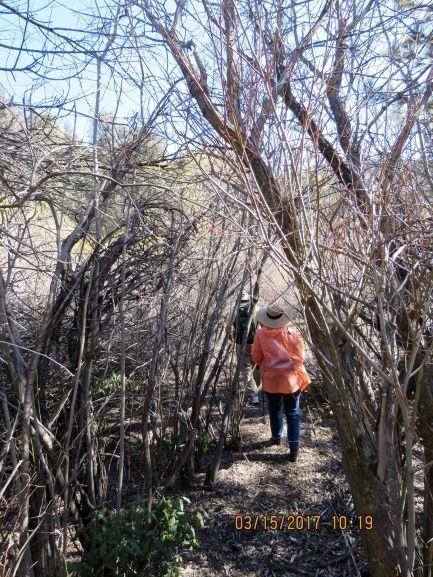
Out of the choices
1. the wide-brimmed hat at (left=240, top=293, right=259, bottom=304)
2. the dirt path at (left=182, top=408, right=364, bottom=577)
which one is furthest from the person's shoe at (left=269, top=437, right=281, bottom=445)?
the wide-brimmed hat at (left=240, top=293, right=259, bottom=304)

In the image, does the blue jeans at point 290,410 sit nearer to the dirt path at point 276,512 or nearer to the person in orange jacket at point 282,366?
the person in orange jacket at point 282,366

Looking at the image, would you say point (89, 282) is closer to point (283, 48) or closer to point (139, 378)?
point (139, 378)

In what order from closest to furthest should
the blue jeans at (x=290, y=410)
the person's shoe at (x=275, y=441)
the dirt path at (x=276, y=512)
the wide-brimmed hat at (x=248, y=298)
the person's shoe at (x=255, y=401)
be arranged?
1. the dirt path at (x=276, y=512)
2. the wide-brimmed hat at (x=248, y=298)
3. the blue jeans at (x=290, y=410)
4. the person's shoe at (x=275, y=441)
5. the person's shoe at (x=255, y=401)

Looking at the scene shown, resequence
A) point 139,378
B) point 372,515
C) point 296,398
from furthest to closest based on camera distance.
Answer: point 296,398 → point 139,378 → point 372,515

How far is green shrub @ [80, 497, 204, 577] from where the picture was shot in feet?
9.62

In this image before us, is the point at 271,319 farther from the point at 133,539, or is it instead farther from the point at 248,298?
the point at 133,539

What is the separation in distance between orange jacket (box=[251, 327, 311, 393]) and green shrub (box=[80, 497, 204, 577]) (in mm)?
1867

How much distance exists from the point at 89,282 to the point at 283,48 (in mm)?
1779

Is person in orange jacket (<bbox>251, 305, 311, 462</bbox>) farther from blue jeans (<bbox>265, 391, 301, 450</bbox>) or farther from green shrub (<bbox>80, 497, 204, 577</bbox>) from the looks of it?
green shrub (<bbox>80, 497, 204, 577</bbox>)

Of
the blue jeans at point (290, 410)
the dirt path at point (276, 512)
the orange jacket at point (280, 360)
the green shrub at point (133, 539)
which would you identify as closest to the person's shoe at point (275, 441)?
the dirt path at point (276, 512)

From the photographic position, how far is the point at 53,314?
302 cm

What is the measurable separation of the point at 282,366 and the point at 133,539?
88.4 inches

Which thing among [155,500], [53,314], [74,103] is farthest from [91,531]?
[74,103]

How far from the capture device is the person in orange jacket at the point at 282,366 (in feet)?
15.8
